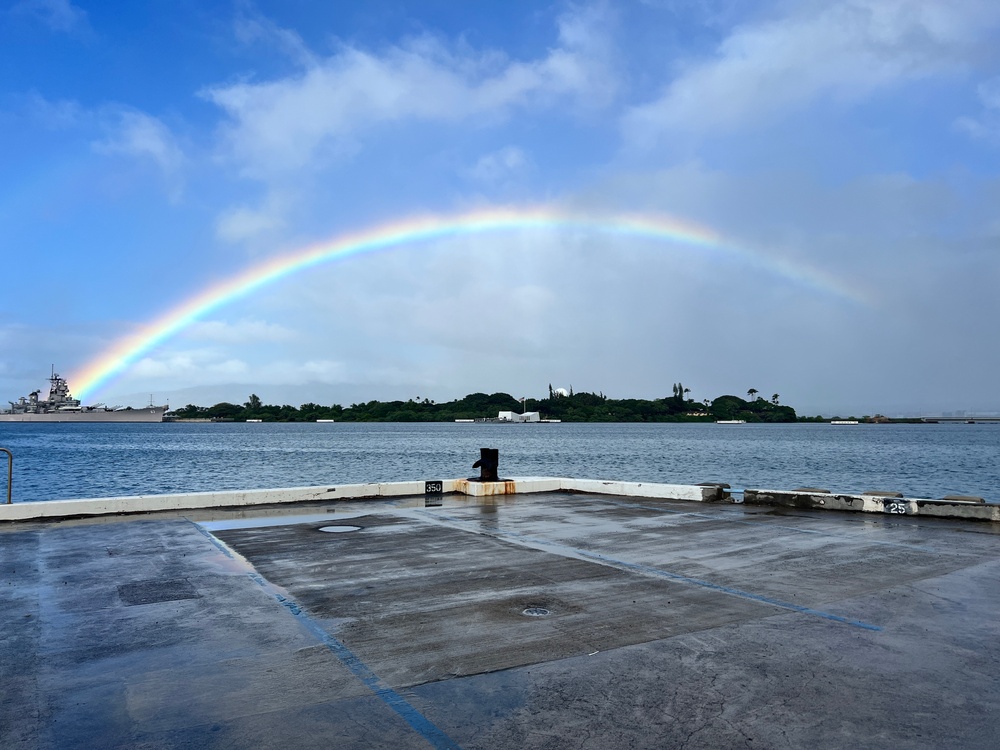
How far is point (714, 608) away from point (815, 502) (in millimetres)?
9908

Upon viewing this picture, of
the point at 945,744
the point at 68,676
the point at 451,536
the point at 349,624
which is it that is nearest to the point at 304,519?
the point at 451,536

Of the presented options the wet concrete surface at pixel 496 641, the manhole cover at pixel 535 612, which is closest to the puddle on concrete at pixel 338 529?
the wet concrete surface at pixel 496 641

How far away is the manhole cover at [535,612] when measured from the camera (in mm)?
7258

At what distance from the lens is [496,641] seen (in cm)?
643

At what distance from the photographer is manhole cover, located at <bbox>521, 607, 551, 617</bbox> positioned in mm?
7258

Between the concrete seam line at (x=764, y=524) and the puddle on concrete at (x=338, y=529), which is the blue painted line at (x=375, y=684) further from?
the concrete seam line at (x=764, y=524)

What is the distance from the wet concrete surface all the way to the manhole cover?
0.13 m

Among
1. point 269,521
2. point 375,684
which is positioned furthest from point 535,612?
point 269,521

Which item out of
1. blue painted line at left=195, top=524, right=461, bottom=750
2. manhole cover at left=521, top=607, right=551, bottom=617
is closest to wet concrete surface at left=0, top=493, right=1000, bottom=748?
blue painted line at left=195, top=524, right=461, bottom=750

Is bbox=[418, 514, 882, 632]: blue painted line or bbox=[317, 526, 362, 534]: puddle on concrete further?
bbox=[317, 526, 362, 534]: puddle on concrete

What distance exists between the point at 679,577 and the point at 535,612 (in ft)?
8.12

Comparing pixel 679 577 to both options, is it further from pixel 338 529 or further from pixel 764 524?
pixel 338 529

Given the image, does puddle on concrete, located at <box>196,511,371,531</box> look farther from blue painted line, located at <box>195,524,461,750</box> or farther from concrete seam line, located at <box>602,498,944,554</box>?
concrete seam line, located at <box>602,498,944,554</box>

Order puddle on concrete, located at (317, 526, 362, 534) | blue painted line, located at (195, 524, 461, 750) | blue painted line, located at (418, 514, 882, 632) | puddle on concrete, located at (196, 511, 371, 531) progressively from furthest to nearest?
puddle on concrete, located at (196, 511, 371, 531), puddle on concrete, located at (317, 526, 362, 534), blue painted line, located at (418, 514, 882, 632), blue painted line, located at (195, 524, 461, 750)
